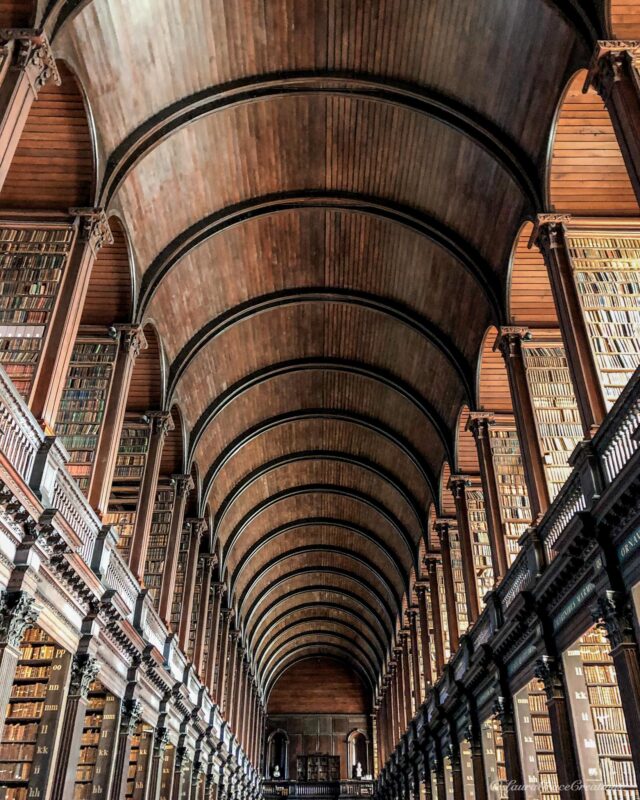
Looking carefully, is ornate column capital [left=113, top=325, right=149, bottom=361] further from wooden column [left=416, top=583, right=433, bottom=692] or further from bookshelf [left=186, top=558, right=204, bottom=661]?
wooden column [left=416, top=583, right=433, bottom=692]

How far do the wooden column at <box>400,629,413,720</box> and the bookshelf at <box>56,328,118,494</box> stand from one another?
17.4 m

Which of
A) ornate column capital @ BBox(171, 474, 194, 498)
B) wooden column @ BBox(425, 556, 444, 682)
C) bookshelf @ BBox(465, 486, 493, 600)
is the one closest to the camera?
bookshelf @ BBox(465, 486, 493, 600)

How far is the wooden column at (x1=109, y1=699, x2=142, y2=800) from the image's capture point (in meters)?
10.6

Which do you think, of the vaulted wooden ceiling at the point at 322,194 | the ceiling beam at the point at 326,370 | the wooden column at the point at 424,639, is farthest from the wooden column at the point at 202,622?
the wooden column at the point at 424,639

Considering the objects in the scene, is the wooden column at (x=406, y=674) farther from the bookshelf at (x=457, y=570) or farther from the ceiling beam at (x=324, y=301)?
the ceiling beam at (x=324, y=301)

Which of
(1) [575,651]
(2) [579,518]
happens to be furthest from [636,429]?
(1) [575,651]

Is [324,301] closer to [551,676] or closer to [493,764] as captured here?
[551,676]

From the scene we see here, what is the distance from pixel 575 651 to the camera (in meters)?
9.03

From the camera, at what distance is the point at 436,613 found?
735 inches

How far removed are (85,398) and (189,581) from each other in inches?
275

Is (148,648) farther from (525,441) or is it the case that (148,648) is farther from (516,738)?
(525,441)

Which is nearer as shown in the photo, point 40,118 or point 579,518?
point 579,518

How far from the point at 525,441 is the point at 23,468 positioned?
7267 mm

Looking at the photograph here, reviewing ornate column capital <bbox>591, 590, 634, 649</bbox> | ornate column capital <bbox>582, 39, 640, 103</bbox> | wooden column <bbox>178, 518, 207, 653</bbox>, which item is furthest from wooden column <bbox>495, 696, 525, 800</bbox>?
ornate column capital <bbox>582, 39, 640, 103</bbox>
